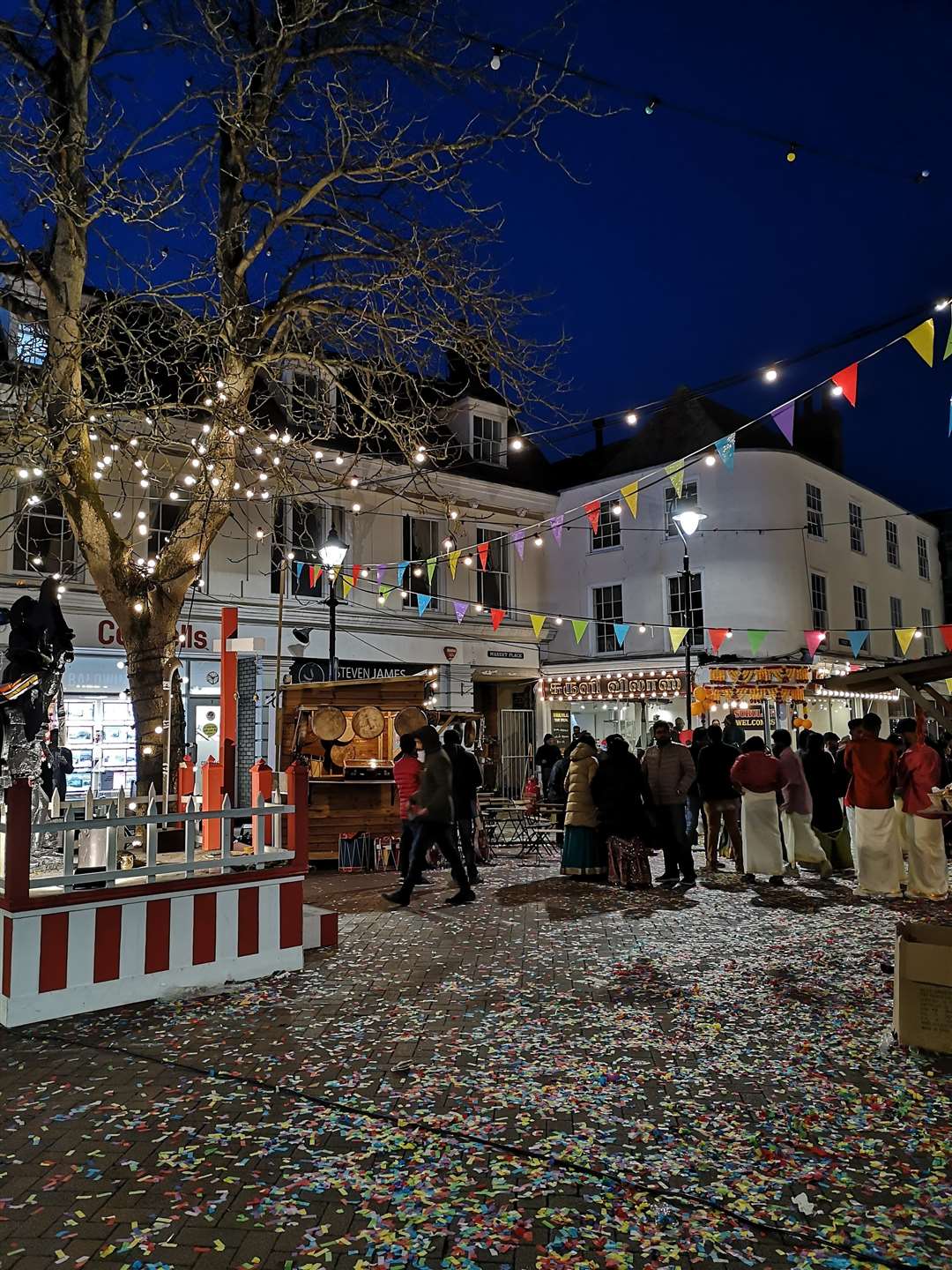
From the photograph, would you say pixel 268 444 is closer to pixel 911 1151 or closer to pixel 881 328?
pixel 881 328

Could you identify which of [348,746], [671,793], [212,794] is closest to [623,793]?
[671,793]

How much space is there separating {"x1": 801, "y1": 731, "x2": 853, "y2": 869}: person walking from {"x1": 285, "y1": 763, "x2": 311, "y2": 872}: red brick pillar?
7446 mm

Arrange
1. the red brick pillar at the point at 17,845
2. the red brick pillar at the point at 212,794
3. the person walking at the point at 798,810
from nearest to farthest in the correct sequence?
the red brick pillar at the point at 17,845
the red brick pillar at the point at 212,794
the person walking at the point at 798,810

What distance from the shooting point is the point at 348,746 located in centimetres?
1379

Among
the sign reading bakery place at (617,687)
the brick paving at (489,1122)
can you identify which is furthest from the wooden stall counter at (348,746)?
the sign reading bakery place at (617,687)

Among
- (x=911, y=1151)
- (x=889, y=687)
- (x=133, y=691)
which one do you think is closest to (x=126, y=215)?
(x=133, y=691)

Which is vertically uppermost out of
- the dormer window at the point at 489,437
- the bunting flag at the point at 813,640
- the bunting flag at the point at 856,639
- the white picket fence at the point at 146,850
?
the dormer window at the point at 489,437

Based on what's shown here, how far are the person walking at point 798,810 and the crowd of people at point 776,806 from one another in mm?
15

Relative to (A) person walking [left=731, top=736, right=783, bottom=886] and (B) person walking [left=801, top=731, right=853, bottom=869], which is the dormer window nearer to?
(B) person walking [left=801, top=731, right=853, bottom=869]

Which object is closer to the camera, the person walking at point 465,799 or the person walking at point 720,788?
the person walking at point 465,799

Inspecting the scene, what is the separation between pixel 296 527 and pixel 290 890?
15603 millimetres

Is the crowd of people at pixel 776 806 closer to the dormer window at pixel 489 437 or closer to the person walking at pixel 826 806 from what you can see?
the person walking at pixel 826 806

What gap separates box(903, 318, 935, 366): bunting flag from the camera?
823 centimetres

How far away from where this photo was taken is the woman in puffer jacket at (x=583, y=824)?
35.4 feet
